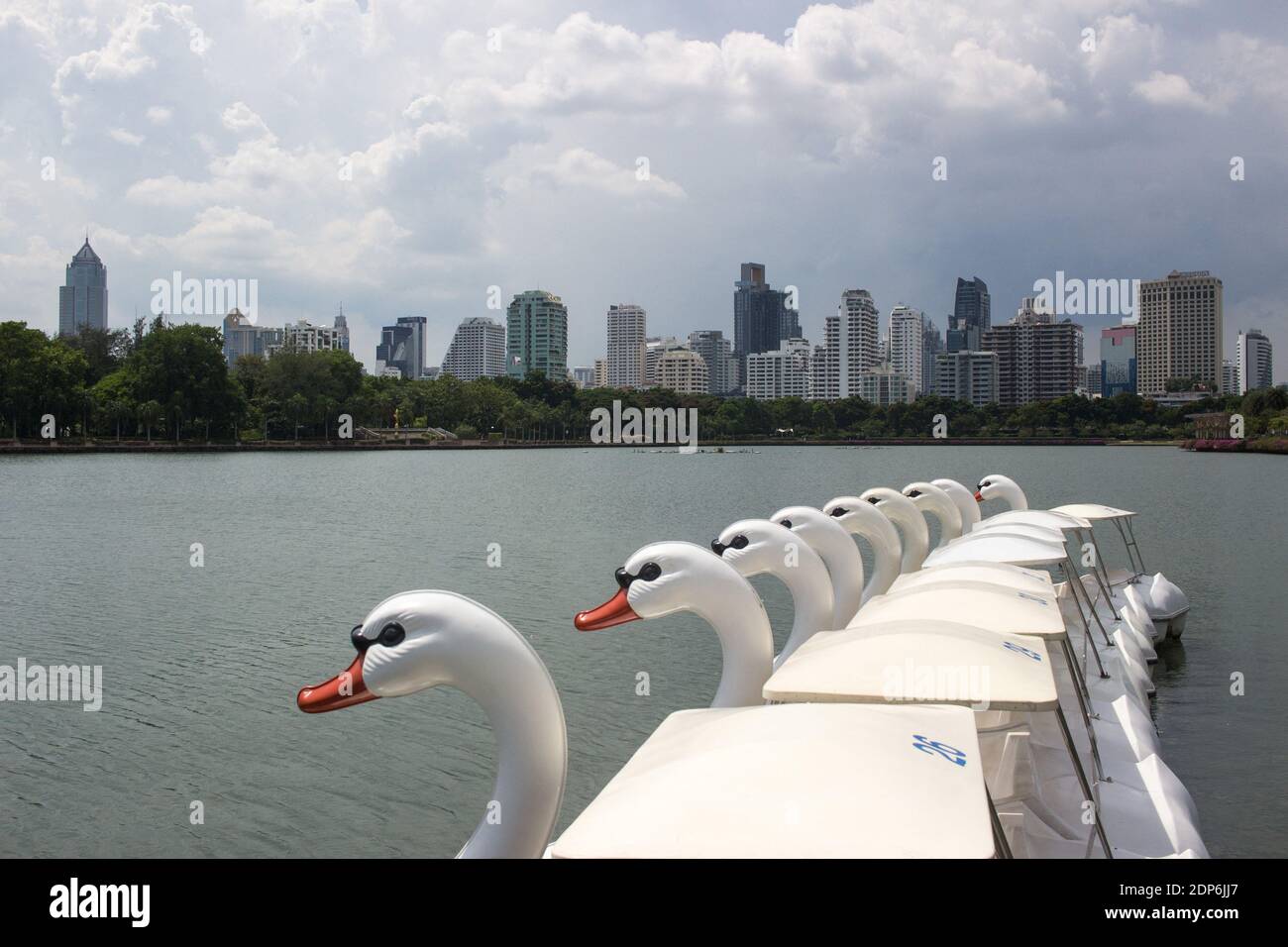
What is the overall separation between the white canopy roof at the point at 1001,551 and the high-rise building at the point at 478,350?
17769 cm

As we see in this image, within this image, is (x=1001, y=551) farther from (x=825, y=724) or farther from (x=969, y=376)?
(x=969, y=376)

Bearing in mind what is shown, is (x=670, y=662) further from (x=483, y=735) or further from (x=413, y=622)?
(x=413, y=622)

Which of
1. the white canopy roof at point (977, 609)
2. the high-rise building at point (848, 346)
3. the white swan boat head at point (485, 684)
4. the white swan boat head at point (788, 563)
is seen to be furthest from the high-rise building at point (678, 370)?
the white swan boat head at point (485, 684)

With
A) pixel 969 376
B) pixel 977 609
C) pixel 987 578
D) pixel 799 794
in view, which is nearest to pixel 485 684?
pixel 799 794

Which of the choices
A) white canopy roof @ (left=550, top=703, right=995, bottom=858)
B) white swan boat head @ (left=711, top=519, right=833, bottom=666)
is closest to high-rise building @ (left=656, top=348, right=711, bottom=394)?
white swan boat head @ (left=711, top=519, right=833, bottom=666)

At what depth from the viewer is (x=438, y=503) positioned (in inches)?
1740

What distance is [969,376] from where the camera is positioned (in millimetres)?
187375

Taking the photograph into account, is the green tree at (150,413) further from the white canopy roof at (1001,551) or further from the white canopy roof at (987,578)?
the white canopy roof at (987,578)

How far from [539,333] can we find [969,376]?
82403 millimetres

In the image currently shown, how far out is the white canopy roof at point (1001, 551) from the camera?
1205 centimetres

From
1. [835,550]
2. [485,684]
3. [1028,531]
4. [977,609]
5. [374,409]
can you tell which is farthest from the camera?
[374,409]

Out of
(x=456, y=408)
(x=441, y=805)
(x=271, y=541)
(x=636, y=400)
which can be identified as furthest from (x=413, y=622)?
(x=636, y=400)
